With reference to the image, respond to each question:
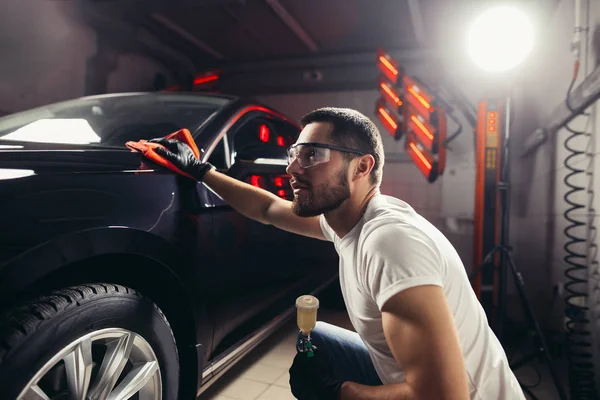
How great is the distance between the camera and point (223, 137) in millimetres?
1771

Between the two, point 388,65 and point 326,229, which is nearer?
point 326,229

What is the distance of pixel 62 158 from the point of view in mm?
1078

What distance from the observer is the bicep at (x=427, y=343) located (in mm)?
816

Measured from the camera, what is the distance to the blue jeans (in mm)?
1273

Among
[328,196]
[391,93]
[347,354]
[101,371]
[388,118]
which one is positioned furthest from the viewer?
[388,118]

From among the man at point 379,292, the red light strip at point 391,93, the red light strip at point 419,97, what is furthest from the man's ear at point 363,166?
the red light strip at point 391,93

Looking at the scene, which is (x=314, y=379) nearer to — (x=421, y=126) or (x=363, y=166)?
(x=363, y=166)

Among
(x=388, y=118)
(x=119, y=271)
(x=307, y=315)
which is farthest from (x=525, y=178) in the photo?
(x=119, y=271)

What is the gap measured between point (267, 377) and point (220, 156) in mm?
1200

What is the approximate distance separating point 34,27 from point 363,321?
448cm

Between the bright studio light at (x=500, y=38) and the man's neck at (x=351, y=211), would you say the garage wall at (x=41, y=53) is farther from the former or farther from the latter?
the bright studio light at (x=500, y=38)

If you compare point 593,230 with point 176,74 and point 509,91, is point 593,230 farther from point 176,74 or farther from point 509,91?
point 176,74

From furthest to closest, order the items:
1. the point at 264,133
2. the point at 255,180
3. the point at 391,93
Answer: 1. the point at 391,93
2. the point at 264,133
3. the point at 255,180

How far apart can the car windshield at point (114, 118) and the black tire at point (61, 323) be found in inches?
28.2
